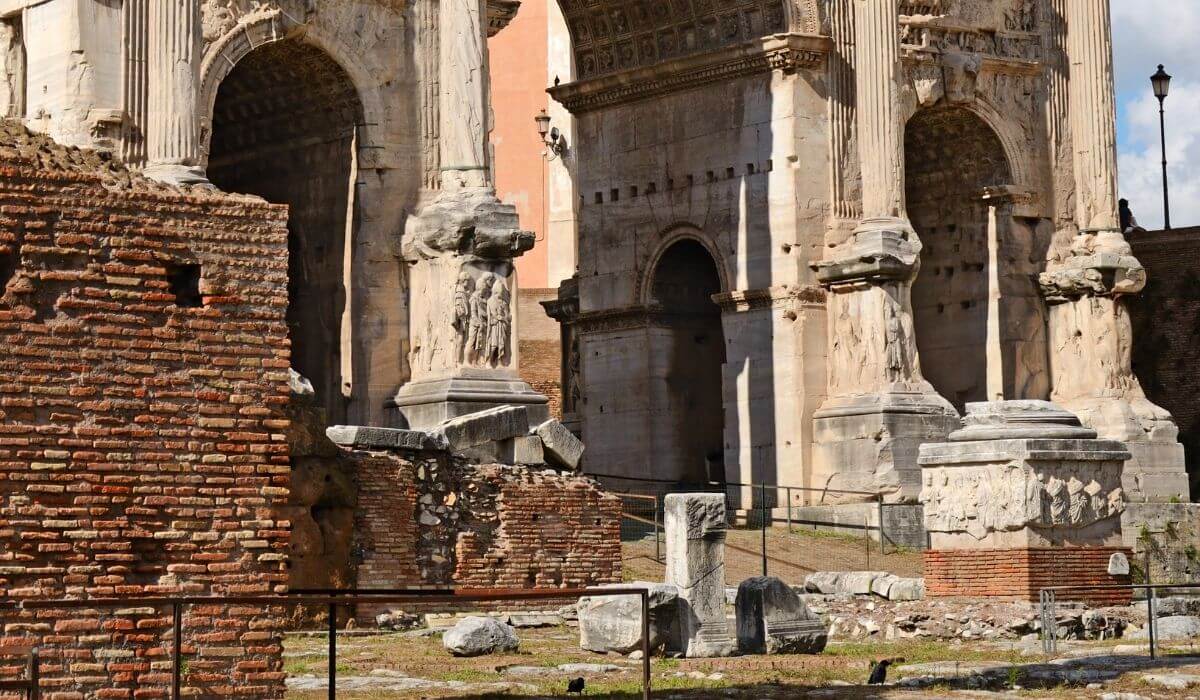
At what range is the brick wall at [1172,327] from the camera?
38625 millimetres

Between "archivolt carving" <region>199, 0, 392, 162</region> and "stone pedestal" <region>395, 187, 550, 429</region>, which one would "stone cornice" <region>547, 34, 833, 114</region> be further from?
"stone pedestal" <region>395, 187, 550, 429</region>

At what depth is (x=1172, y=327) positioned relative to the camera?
128 feet

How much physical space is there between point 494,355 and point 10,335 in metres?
14.9

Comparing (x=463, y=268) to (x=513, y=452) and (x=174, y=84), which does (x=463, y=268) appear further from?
(x=174, y=84)

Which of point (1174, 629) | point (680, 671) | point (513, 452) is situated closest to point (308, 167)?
point (513, 452)

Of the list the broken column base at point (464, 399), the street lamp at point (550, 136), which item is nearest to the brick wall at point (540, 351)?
the street lamp at point (550, 136)

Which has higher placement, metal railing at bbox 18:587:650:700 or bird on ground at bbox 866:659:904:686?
metal railing at bbox 18:587:650:700

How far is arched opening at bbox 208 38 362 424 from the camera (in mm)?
26984

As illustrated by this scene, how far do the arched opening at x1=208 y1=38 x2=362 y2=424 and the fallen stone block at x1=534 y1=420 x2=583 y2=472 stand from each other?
3208 millimetres

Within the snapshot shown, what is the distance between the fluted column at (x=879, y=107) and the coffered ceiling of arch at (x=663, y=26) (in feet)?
2.47

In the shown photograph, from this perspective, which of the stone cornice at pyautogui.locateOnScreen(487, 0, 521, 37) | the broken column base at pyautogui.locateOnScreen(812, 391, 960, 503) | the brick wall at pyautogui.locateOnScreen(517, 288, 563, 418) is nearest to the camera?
the stone cornice at pyautogui.locateOnScreen(487, 0, 521, 37)

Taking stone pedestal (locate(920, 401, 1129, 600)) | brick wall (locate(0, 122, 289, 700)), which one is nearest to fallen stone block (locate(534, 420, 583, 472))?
stone pedestal (locate(920, 401, 1129, 600))

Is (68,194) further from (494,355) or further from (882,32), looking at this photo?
(882,32)

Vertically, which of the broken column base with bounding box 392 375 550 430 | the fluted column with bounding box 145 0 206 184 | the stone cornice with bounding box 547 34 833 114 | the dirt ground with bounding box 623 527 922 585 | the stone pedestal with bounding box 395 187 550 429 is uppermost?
the stone cornice with bounding box 547 34 833 114
